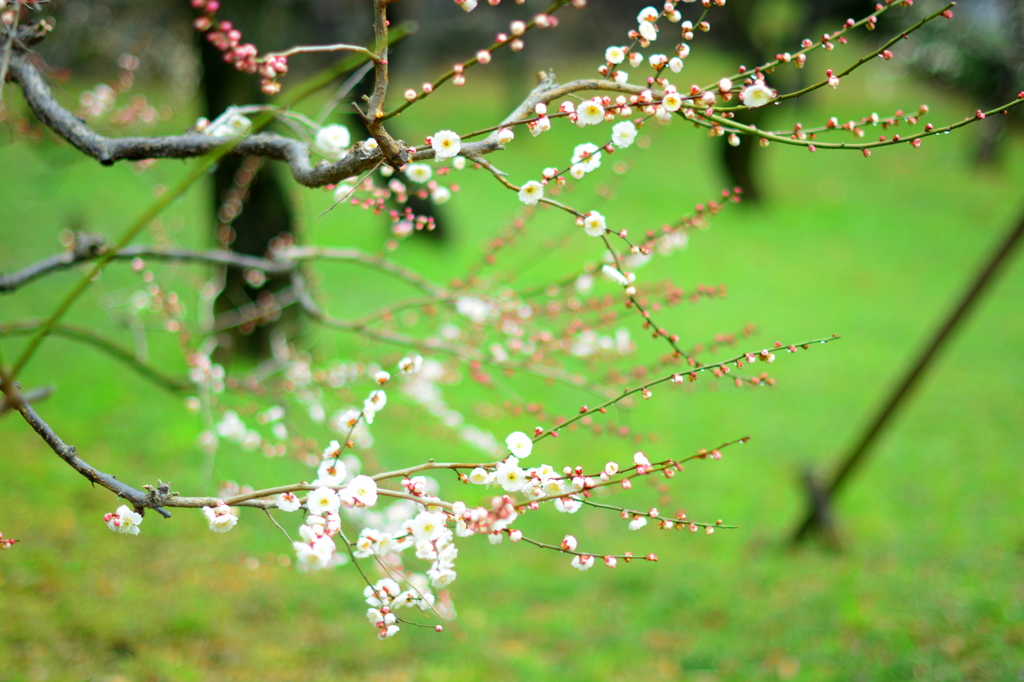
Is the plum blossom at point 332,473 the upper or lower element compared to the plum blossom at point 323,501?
upper

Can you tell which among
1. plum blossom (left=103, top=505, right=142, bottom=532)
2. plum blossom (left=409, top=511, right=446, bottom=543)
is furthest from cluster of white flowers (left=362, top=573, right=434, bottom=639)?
plum blossom (left=103, top=505, right=142, bottom=532)

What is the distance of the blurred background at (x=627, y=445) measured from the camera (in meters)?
2.83

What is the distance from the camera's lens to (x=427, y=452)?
479 centimetres

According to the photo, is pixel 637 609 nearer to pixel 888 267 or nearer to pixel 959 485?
pixel 959 485

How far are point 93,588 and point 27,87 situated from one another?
2.22m

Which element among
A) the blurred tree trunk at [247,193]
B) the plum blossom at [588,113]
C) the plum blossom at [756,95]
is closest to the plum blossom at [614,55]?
the plum blossom at [588,113]

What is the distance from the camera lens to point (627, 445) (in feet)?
16.0

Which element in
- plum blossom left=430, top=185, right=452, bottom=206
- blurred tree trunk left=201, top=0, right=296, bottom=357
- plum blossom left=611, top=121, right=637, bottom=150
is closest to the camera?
plum blossom left=611, top=121, right=637, bottom=150

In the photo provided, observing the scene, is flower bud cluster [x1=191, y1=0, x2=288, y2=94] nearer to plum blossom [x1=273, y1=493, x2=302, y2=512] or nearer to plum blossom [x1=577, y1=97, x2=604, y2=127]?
plum blossom [x1=577, y1=97, x2=604, y2=127]

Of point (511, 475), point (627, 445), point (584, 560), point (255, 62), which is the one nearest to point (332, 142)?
point (255, 62)

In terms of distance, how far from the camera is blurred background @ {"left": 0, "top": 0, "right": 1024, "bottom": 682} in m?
2.83

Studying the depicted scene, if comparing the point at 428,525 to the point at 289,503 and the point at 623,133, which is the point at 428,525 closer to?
the point at 289,503

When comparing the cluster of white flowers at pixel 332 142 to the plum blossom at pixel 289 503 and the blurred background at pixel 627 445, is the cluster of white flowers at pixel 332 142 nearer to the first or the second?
the plum blossom at pixel 289 503

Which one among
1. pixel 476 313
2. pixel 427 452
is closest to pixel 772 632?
pixel 476 313
